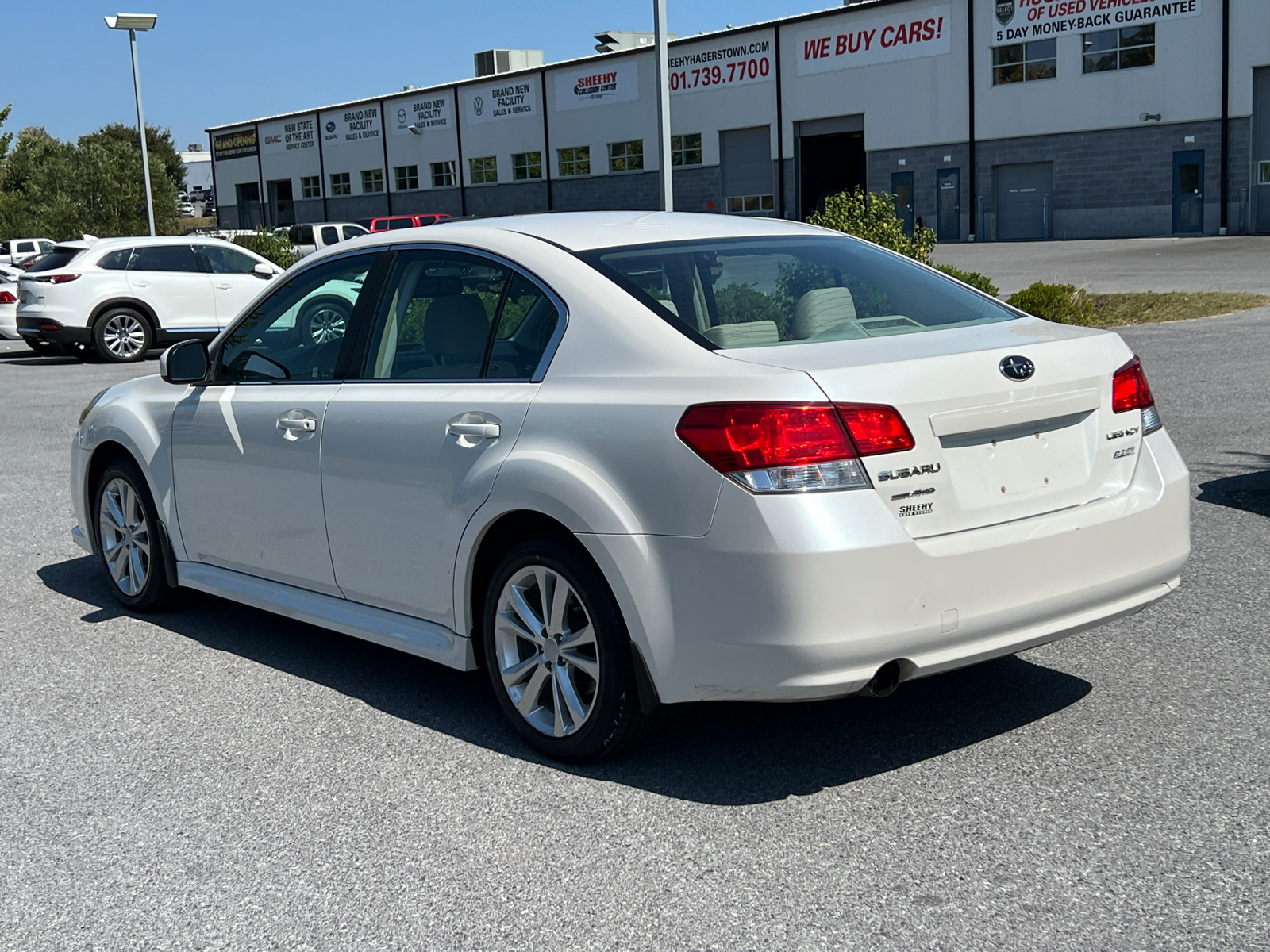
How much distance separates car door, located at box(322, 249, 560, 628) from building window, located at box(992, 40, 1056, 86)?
147 ft

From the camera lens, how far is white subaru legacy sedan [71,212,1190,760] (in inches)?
145

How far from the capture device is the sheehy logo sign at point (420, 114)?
66938mm

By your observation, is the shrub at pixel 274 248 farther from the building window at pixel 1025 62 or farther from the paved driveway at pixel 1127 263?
the building window at pixel 1025 62

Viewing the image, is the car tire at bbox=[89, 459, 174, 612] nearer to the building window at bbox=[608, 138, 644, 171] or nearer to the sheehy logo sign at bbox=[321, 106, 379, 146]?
the building window at bbox=[608, 138, 644, 171]

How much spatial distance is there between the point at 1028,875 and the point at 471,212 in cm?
6549

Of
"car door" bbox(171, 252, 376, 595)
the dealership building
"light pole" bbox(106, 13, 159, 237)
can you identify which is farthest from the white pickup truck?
"car door" bbox(171, 252, 376, 595)

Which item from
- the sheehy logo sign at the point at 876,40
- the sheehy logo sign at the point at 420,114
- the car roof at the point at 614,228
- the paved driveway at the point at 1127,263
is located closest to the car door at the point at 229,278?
the paved driveway at the point at 1127,263

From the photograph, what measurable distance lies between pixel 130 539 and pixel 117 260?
16245 mm

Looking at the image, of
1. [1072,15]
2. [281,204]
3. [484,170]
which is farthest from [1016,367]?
[281,204]

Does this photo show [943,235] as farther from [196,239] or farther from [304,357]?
[304,357]

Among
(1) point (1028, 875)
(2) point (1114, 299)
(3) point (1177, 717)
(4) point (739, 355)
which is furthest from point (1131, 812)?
(2) point (1114, 299)

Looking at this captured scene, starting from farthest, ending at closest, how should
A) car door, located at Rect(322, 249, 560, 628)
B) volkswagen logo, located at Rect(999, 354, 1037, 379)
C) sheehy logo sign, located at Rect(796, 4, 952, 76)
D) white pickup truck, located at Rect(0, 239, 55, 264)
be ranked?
sheehy logo sign, located at Rect(796, 4, 952, 76) < white pickup truck, located at Rect(0, 239, 55, 264) < car door, located at Rect(322, 249, 560, 628) < volkswagen logo, located at Rect(999, 354, 1037, 379)

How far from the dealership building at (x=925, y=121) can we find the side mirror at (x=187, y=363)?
1197 inches

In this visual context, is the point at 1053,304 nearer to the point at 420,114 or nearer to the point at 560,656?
the point at 560,656
